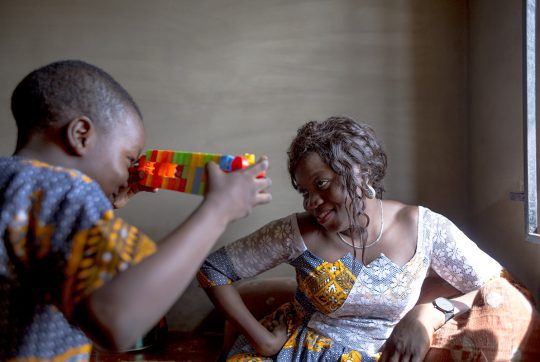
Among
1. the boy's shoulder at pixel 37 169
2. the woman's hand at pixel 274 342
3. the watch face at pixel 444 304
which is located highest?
the boy's shoulder at pixel 37 169

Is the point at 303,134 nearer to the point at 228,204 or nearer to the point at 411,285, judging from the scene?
the point at 411,285

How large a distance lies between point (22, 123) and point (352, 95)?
173 cm

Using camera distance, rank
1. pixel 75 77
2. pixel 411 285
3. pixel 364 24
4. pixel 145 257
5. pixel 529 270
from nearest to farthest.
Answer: pixel 145 257 → pixel 75 77 → pixel 411 285 → pixel 529 270 → pixel 364 24

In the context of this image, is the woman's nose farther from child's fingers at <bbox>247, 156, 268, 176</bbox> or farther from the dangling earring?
child's fingers at <bbox>247, 156, 268, 176</bbox>

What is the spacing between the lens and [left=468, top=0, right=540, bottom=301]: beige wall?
5.92 feet

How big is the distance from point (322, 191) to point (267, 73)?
1.03 metres

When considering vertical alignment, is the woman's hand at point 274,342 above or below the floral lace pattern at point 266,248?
below

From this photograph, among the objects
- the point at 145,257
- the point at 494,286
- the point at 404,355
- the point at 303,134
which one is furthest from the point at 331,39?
the point at 145,257

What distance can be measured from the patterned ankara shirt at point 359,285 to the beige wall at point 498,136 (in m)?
0.34

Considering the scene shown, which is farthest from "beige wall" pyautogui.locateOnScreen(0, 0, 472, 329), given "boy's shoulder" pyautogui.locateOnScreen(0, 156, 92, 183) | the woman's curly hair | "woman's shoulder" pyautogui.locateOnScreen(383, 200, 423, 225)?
"boy's shoulder" pyautogui.locateOnScreen(0, 156, 92, 183)

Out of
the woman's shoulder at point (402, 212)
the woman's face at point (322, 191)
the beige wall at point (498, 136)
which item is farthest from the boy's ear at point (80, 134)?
the beige wall at point (498, 136)

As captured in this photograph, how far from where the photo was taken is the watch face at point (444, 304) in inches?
58.9

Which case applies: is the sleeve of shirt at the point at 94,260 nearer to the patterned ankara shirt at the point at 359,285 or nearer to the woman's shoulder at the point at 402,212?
the patterned ankara shirt at the point at 359,285

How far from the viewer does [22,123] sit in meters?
0.83
